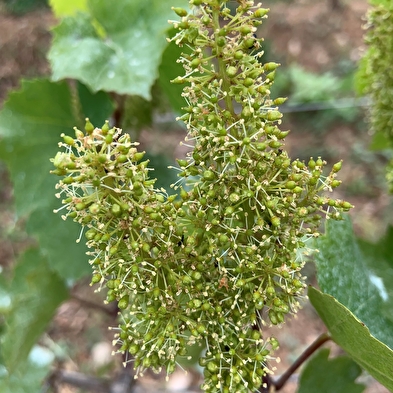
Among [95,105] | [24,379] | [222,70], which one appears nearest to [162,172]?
[95,105]

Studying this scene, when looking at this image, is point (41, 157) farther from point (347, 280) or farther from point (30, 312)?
point (347, 280)

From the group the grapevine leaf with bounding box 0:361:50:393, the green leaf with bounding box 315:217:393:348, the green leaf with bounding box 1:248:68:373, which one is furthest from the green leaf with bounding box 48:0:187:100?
the grapevine leaf with bounding box 0:361:50:393

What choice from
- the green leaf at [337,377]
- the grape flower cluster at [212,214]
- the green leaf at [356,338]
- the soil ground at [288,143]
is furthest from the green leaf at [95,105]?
the green leaf at [337,377]

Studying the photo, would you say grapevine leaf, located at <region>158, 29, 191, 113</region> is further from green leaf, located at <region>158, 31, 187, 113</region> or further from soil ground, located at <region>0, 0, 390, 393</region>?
soil ground, located at <region>0, 0, 390, 393</region>

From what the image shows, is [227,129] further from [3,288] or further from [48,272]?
[3,288]

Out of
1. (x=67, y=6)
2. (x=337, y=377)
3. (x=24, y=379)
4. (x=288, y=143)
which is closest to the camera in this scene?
(x=337, y=377)

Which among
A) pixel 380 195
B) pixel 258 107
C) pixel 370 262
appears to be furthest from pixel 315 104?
pixel 258 107

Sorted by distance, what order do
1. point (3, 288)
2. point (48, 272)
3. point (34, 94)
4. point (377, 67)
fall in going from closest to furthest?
1. point (377, 67)
2. point (34, 94)
3. point (48, 272)
4. point (3, 288)
